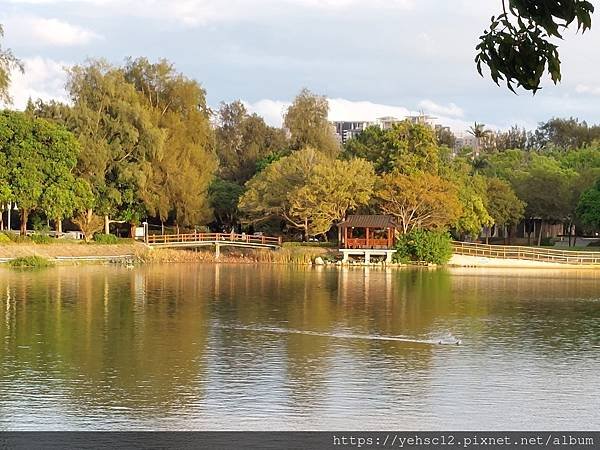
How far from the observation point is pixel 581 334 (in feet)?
76.7

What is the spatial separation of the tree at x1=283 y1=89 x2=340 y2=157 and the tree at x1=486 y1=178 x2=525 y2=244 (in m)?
10.9

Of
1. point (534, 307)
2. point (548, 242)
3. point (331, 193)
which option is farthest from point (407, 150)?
point (534, 307)

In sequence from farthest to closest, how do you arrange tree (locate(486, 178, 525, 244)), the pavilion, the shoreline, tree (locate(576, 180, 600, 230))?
tree (locate(486, 178, 525, 244)), tree (locate(576, 180, 600, 230)), the pavilion, the shoreline

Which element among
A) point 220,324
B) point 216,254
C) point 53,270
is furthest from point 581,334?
point 216,254

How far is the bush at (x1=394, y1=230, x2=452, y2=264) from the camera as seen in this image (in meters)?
49.0

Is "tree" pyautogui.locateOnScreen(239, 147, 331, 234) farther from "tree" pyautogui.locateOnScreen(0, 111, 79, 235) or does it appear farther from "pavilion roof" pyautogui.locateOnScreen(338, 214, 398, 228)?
"tree" pyautogui.locateOnScreen(0, 111, 79, 235)

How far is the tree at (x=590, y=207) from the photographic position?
53.8 m

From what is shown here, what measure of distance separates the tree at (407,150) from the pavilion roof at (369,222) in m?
4.36

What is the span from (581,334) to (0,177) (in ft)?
106

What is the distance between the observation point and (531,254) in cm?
5194

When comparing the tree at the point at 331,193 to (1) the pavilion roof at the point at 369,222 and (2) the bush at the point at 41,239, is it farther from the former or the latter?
(2) the bush at the point at 41,239

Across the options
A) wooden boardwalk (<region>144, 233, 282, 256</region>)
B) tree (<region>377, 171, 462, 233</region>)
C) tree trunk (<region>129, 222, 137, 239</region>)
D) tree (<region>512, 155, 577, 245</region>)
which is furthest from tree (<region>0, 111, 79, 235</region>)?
tree (<region>512, 155, 577, 245</region>)

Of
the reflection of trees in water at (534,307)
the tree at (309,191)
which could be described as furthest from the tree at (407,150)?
the reflection of trees in water at (534,307)

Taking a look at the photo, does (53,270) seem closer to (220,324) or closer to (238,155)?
(220,324)
